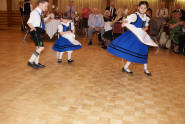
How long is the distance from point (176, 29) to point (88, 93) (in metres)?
4.68

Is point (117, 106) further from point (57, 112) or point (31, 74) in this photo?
point (31, 74)

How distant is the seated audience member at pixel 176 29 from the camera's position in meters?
6.35

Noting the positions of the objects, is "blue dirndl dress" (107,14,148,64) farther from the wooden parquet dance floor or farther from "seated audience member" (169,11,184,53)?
"seated audience member" (169,11,184,53)

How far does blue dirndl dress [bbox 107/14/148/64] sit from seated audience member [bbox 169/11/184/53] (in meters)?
3.21

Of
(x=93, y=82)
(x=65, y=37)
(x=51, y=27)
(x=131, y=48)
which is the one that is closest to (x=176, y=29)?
(x=131, y=48)

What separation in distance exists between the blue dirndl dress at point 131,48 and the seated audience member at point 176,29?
127 inches

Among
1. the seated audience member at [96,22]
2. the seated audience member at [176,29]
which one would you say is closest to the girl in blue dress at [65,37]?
the seated audience member at [96,22]

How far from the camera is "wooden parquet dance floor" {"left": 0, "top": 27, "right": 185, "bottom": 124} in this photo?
220 cm

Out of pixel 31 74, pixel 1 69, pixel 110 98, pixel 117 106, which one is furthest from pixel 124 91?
pixel 1 69

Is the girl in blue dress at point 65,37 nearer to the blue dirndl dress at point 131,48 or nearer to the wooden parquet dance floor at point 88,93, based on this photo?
the wooden parquet dance floor at point 88,93

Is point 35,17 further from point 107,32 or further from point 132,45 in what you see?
point 107,32

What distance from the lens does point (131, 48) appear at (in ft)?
11.6

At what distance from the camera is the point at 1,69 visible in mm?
3744

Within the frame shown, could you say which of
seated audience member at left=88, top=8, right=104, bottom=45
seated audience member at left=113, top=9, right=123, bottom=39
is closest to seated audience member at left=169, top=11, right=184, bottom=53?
seated audience member at left=113, top=9, right=123, bottom=39
